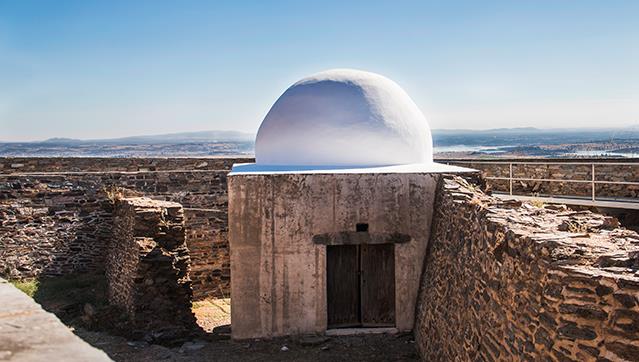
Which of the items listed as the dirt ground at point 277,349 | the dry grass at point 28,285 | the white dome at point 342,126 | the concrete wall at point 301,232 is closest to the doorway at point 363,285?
the concrete wall at point 301,232

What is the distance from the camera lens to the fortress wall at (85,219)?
46.8ft

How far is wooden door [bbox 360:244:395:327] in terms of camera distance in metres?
10.1

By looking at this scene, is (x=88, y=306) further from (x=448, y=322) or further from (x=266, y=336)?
(x=448, y=322)

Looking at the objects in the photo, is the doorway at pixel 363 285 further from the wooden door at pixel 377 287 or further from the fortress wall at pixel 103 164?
the fortress wall at pixel 103 164

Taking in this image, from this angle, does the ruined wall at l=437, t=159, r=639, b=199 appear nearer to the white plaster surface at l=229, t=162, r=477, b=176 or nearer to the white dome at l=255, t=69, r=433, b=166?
the white dome at l=255, t=69, r=433, b=166

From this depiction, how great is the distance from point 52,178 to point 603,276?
13.3 metres

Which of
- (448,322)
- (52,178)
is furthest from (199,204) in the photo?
(448,322)

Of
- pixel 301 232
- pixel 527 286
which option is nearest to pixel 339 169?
pixel 301 232

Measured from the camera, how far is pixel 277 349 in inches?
371

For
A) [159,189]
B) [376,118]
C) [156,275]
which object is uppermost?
[376,118]

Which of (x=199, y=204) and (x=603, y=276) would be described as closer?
(x=603, y=276)

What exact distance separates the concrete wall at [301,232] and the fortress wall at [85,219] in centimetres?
564

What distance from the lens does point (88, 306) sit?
12.1m

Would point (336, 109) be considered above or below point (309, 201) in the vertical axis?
above
